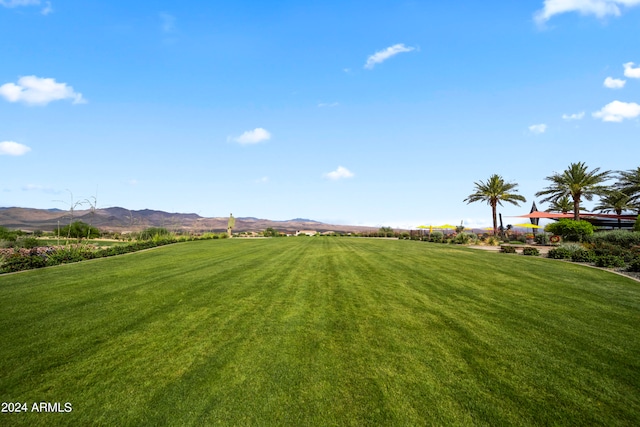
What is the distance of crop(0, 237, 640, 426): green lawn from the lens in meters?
3.31

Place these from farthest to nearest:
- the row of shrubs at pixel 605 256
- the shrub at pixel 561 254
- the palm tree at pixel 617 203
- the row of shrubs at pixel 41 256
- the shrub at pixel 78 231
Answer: the palm tree at pixel 617 203 → the shrub at pixel 78 231 → the shrub at pixel 561 254 → the row of shrubs at pixel 605 256 → the row of shrubs at pixel 41 256

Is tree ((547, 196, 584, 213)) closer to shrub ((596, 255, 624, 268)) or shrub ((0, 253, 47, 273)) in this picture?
shrub ((596, 255, 624, 268))

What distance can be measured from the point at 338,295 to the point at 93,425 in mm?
5601

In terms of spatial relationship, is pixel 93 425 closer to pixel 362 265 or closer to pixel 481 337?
pixel 481 337

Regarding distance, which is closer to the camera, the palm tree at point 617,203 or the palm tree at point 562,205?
the palm tree at point 617,203

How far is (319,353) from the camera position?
4.60 meters

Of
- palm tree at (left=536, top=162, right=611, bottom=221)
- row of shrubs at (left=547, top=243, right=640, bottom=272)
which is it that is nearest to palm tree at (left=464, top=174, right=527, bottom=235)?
palm tree at (left=536, top=162, right=611, bottom=221)

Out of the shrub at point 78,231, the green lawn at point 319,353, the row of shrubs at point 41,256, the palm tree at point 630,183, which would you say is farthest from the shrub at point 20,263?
the palm tree at point 630,183

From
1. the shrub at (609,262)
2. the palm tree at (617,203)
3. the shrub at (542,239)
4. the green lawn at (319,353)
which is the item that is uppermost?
the palm tree at (617,203)

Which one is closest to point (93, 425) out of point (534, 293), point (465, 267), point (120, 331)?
point (120, 331)

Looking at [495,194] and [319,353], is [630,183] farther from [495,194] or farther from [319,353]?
[319,353]

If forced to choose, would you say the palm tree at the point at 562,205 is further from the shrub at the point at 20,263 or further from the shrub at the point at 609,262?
the shrub at the point at 20,263

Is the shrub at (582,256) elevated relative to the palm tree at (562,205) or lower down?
lower down

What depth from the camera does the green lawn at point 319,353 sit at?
3314 millimetres
